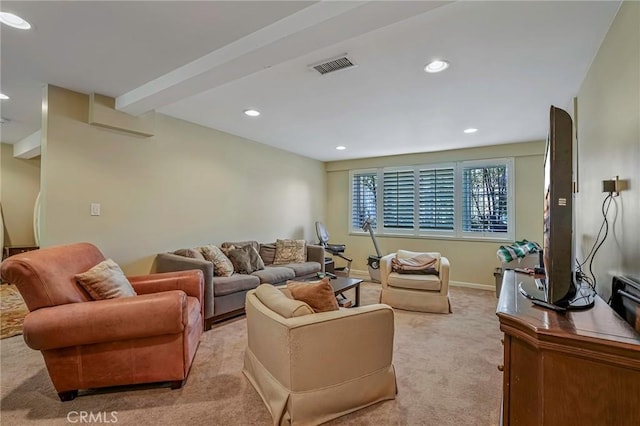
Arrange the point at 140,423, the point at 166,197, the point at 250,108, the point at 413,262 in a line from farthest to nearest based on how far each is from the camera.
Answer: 1. the point at 413,262
2. the point at 166,197
3. the point at 250,108
4. the point at 140,423

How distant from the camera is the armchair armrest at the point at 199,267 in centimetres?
315

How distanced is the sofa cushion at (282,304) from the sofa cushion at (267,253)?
2687mm

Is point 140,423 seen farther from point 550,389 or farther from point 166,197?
point 166,197

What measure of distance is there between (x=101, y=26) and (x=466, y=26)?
225 centimetres

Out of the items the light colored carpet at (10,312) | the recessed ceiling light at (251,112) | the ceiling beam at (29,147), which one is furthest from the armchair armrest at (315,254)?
the ceiling beam at (29,147)

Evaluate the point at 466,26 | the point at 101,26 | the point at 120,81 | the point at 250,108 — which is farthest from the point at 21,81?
the point at 466,26

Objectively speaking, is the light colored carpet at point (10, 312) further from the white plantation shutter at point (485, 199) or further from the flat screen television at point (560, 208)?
the white plantation shutter at point (485, 199)

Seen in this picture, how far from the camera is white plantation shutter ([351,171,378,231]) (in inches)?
243

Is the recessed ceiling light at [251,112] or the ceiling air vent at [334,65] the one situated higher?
the recessed ceiling light at [251,112]

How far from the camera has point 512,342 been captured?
3.92 ft

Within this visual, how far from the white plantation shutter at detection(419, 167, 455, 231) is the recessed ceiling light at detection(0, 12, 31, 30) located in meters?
5.25

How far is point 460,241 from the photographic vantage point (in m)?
5.23

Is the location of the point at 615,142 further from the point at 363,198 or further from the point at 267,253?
the point at 363,198

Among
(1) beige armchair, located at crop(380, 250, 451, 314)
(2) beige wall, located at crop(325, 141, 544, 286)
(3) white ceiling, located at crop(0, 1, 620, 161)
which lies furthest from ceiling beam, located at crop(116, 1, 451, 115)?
(2) beige wall, located at crop(325, 141, 544, 286)
